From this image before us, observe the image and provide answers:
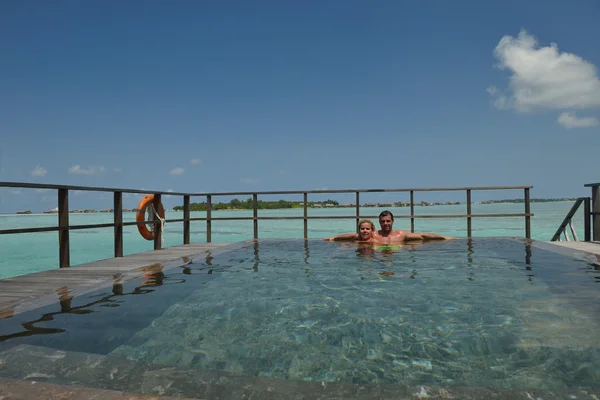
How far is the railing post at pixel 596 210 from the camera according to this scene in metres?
6.82

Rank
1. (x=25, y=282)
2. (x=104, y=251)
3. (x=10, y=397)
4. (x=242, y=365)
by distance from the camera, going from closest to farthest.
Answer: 1. (x=10, y=397)
2. (x=242, y=365)
3. (x=25, y=282)
4. (x=104, y=251)

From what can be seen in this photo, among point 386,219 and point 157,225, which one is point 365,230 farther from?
point 157,225

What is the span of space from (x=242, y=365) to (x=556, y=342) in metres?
1.59

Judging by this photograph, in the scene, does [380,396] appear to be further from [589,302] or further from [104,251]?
[104,251]

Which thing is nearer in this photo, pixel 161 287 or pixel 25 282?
pixel 161 287

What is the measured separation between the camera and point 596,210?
694 cm

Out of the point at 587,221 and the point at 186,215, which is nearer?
the point at 587,221

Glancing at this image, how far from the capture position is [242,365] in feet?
6.16

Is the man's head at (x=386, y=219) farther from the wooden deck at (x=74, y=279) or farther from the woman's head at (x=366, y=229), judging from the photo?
the wooden deck at (x=74, y=279)

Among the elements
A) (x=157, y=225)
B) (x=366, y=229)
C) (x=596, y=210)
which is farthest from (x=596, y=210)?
(x=157, y=225)

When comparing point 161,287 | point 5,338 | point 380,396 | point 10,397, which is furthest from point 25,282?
point 380,396

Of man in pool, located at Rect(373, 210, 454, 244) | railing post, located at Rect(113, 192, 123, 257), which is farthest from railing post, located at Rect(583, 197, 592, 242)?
railing post, located at Rect(113, 192, 123, 257)

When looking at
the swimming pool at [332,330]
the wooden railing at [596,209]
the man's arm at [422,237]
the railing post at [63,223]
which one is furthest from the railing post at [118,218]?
the wooden railing at [596,209]

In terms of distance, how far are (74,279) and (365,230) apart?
13.4 ft
